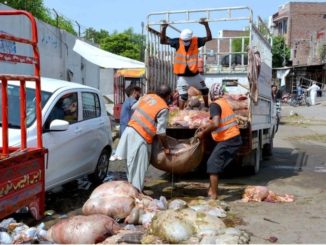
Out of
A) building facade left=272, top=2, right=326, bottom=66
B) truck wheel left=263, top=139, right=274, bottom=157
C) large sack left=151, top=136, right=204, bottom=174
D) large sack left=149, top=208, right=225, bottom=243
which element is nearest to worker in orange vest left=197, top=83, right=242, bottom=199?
large sack left=151, top=136, right=204, bottom=174

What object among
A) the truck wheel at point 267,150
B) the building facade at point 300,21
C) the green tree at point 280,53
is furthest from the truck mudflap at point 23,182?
the building facade at point 300,21

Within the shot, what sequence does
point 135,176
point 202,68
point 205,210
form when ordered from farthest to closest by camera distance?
point 202,68 < point 135,176 < point 205,210

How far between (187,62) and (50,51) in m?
7.74

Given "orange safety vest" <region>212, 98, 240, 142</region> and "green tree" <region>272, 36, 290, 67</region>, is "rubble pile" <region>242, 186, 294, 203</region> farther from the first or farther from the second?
"green tree" <region>272, 36, 290, 67</region>

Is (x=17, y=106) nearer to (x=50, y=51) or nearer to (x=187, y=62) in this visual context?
(x=187, y=62)

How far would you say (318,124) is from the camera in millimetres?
23609

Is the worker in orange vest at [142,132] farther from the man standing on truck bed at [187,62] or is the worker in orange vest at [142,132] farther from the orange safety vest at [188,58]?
the orange safety vest at [188,58]

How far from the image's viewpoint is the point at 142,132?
6.62 m

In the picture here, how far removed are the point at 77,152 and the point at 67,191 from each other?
97 centimetres

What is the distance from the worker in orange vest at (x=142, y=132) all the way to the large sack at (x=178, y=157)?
31 cm

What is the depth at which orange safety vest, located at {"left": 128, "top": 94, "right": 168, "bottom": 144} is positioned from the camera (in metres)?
6.59

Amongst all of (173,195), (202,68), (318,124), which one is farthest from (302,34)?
(173,195)

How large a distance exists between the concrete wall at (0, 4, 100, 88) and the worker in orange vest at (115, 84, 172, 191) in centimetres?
485

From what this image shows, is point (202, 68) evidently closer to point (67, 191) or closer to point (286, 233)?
point (67, 191)
